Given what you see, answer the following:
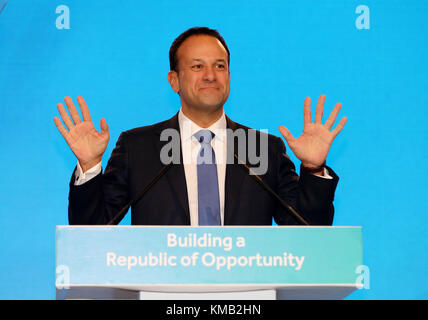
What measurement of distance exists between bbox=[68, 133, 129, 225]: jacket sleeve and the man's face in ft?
1.00

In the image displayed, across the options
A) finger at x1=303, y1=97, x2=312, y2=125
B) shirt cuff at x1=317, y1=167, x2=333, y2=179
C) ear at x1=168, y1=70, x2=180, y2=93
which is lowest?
shirt cuff at x1=317, y1=167, x2=333, y2=179

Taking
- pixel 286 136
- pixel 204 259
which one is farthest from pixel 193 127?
pixel 204 259

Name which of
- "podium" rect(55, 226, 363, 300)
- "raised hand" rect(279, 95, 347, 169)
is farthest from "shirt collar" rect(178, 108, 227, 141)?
"podium" rect(55, 226, 363, 300)

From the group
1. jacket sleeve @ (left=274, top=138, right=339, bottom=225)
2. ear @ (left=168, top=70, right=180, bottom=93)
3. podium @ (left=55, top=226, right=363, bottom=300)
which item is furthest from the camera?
ear @ (left=168, top=70, right=180, bottom=93)

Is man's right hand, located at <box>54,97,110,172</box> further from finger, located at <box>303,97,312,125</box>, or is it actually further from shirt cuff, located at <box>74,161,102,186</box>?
finger, located at <box>303,97,312,125</box>

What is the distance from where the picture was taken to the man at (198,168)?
1.96m

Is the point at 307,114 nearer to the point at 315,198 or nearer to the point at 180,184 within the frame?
the point at 315,198

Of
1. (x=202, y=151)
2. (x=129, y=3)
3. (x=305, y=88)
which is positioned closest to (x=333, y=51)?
(x=305, y=88)

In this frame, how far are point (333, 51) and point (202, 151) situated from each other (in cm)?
123

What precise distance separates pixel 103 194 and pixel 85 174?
0.36 ft

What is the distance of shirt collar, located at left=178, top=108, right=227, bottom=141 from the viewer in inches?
89.8

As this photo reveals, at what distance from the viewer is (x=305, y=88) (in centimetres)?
309

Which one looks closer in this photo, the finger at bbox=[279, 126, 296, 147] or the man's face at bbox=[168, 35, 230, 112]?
the finger at bbox=[279, 126, 296, 147]
